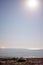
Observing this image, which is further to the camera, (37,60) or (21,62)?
(37,60)

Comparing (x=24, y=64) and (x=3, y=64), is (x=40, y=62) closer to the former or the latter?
(x=24, y=64)

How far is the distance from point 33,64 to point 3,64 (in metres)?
1.03

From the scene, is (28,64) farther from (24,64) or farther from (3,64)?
(3,64)

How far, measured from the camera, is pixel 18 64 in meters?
4.16

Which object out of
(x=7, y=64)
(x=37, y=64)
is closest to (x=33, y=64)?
(x=37, y=64)

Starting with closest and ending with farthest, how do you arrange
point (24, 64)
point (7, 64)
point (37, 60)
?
point (24, 64) < point (7, 64) < point (37, 60)

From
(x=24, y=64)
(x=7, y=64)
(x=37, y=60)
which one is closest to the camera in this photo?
(x=24, y=64)

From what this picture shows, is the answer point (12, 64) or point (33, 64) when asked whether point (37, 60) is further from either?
point (12, 64)

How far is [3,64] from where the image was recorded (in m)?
4.49

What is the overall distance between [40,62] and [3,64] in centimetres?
131

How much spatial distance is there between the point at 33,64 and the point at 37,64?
0.46 feet

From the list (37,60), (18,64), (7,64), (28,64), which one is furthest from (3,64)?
(37,60)

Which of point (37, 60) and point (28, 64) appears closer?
point (28, 64)

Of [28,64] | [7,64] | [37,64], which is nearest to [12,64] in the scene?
[7,64]
